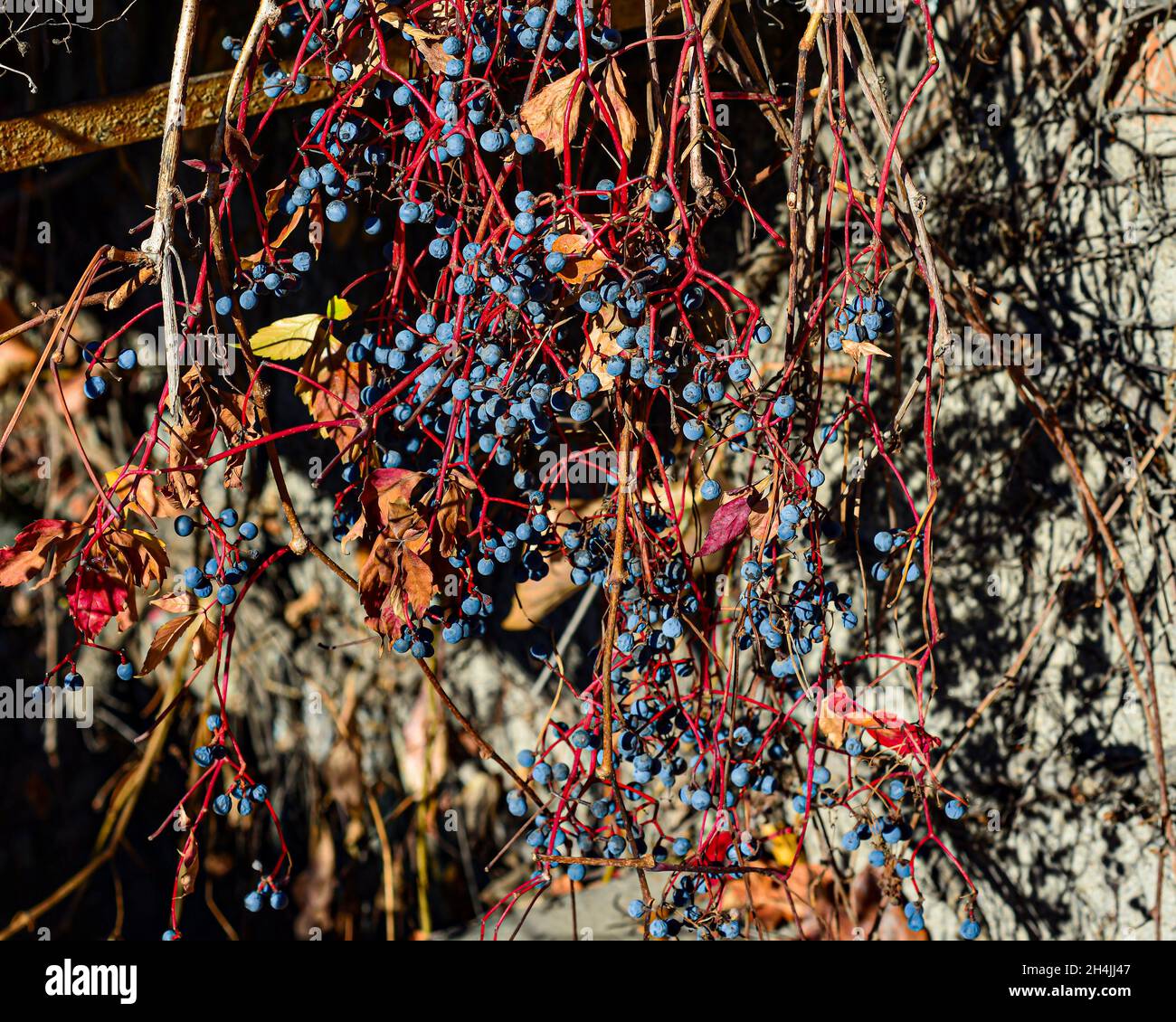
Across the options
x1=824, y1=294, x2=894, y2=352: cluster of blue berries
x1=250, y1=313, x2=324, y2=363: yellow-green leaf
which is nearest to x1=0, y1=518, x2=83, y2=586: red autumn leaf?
x1=250, y1=313, x2=324, y2=363: yellow-green leaf

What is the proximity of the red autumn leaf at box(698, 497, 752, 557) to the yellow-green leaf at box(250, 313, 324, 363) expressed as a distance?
19.7 inches

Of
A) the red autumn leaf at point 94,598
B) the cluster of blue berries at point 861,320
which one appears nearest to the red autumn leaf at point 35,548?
the red autumn leaf at point 94,598

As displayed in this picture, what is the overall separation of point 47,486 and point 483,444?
1.29 meters

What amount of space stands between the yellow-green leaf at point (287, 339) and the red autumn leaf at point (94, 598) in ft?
0.96

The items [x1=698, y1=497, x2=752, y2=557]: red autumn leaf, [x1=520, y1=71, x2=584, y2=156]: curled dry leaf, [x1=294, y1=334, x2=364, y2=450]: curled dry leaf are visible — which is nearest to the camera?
→ [x1=520, y1=71, x2=584, y2=156]: curled dry leaf

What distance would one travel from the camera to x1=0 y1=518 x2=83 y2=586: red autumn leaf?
1.02 metres

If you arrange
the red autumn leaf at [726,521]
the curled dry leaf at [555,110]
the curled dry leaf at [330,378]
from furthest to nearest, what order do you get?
the curled dry leaf at [330,378] → the red autumn leaf at [726,521] → the curled dry leaf at [555,110]

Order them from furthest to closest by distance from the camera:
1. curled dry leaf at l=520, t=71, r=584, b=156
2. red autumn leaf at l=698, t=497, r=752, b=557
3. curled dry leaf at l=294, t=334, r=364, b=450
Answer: curled dry leaf at l=294, t=334, r=364, b=450 → red autumn leaf at l=698, t=497, r=752, b=557 → curled dry leaf at l=520, t=71, r=584, b=156

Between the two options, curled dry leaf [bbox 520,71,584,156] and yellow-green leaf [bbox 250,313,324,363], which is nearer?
curled dry leaf [bbox 520,71,584,156]

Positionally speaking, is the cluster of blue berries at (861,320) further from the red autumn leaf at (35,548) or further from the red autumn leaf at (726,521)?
the red autumn leaf at (35,548)

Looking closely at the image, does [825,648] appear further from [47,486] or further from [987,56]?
[47,486]

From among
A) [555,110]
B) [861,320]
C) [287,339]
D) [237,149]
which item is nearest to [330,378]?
[287,339]

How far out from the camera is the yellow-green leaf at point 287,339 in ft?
3.76

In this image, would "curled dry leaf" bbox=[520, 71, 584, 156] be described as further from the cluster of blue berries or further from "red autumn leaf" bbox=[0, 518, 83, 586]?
"red autumn leaf" bbox=[0, 518, 83, 586]
